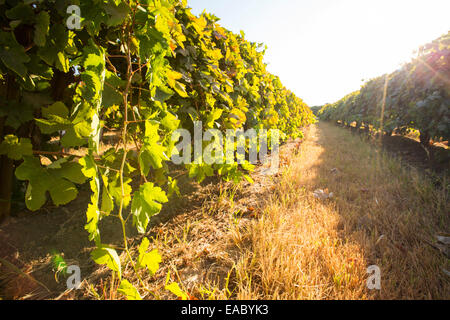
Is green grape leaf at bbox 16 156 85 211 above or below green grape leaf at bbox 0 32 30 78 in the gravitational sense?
below

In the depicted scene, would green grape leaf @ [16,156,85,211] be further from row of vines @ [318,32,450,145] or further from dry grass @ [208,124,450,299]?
row of vines @ [318,32,450,145]

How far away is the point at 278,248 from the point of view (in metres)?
1.37

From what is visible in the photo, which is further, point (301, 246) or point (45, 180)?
point (301, 246)

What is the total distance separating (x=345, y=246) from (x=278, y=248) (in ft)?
1.77

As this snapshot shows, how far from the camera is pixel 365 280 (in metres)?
1.22

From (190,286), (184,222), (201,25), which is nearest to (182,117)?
(201,25)

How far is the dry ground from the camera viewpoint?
3.85 ft

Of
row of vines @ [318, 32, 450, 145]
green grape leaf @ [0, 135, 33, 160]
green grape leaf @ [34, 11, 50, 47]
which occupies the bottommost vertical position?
green grape leaf @ [0, 135, 33, 160]

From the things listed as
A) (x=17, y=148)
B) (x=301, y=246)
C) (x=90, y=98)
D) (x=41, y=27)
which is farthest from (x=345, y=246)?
(x=41, y=27)

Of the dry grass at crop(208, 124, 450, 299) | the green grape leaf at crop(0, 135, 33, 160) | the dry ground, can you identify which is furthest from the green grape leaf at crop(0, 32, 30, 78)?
the dry grass at crop(208, 124, 450, 299)

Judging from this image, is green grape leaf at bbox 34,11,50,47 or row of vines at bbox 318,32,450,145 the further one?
row of vines at bbox 318,32,450,145

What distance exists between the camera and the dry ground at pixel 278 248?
1.17 metres

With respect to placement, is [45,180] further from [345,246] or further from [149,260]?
[345,246]

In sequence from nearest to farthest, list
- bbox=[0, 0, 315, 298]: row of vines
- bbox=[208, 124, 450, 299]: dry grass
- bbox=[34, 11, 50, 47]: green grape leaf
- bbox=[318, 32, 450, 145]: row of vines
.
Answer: bbox=[0, 0, 315, 298]: row of vines
bbox=[34, 11, 50, 47]: green grape leaf
bbox=[208, 124, 450, 299]: dry grass
bbox=[318, 32, 450, 145]: row of vines
